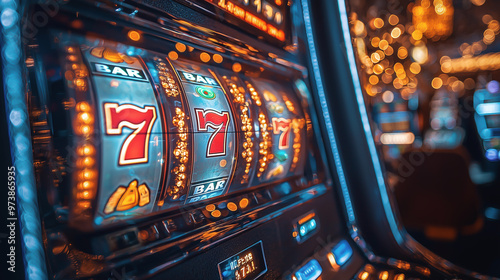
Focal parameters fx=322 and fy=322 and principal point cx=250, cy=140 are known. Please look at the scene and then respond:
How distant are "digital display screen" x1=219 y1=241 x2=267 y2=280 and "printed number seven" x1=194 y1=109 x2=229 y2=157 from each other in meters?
0.28

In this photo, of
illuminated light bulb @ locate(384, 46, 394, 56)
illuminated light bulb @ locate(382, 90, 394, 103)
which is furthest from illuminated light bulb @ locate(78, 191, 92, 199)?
illuminated light bulb @ locate(382, 90, 394, 103)

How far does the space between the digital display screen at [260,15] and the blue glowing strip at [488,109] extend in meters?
7.62

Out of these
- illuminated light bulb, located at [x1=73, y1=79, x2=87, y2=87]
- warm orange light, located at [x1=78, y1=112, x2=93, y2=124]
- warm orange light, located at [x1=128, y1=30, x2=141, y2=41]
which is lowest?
warm orange light, located at [x1=78, y1=112, x2=93, y2=124]

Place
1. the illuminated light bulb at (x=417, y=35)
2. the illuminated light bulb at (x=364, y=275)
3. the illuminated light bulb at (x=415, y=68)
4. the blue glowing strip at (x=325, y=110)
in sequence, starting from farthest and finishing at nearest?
the illuminated light bulb at (x=415, y=68) → the illuminated light bulb at (x=417, y=35) → the blue glowing strip at (x=325, y=110) → the illuminated light bulb at (x=364, y=275)

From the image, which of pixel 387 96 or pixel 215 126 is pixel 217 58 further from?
pixel 387 96

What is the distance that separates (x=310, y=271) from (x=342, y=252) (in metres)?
0.26

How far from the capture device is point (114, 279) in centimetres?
60

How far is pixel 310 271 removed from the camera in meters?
1.07

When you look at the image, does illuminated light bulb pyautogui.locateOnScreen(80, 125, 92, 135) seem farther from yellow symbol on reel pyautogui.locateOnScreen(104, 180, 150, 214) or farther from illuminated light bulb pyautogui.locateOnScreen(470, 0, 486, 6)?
illuminated light bulb pyautogui.locateOnScreen(470, 0, 486, 6)

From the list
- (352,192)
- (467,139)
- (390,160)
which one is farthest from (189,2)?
(390,160)

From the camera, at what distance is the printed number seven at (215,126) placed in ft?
2.83

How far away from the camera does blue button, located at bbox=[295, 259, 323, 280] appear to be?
40.5 inches

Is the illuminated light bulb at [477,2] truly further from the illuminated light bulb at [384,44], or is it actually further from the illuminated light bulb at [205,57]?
the illuminated light bulb at [205,57]

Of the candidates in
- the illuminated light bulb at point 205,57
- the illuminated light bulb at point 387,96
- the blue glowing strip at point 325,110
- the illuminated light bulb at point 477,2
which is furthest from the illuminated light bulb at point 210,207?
the illuminated light bulb at point 387,96
